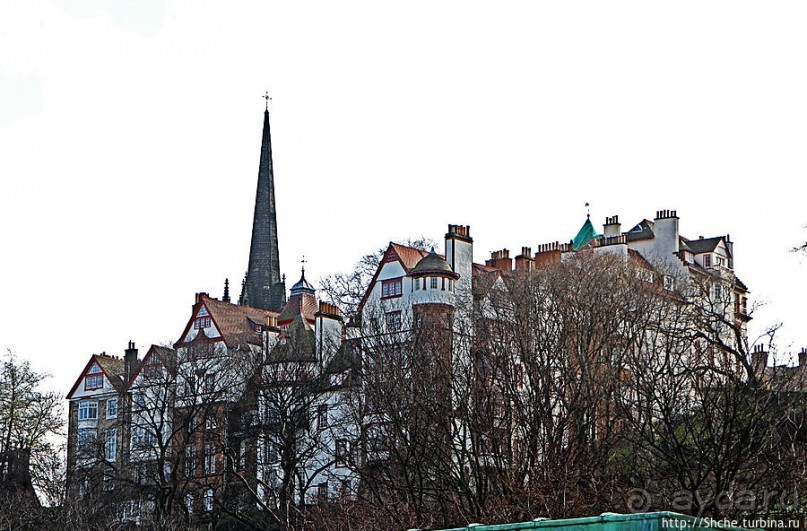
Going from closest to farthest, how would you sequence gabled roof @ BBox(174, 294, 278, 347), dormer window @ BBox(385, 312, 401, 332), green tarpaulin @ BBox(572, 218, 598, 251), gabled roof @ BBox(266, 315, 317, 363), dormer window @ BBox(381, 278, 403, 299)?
1. dormer window @ BBox(385, 312, 401, 332)
2. dormer window @ BBox(381, 278, 403, 299)
3. gabled roof @ BBox(266, 315, 317, 363)
4. gabled roof @ BBox(174, 294, 278, 347)
5. green tarpaulin @ BBox(572, 218, 598, 251)

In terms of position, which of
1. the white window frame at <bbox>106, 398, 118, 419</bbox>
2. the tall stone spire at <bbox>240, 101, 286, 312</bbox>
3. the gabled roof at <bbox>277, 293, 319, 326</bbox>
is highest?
the tall stone spire at <bbox>240, 101, 286, 312</bbox>

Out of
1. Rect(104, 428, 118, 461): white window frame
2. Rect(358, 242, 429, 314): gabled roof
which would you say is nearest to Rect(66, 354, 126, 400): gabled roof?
Rect(104, 428, 118, 461): white window frame

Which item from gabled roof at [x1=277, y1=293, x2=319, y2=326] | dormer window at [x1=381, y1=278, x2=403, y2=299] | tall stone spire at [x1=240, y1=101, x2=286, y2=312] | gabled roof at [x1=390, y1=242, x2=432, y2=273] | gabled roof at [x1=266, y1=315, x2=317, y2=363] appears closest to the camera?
dormer window at [x1=381, y1=278, x2=403, y2=299]

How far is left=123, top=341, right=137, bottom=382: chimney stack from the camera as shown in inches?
3438

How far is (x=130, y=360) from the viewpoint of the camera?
8912 cm

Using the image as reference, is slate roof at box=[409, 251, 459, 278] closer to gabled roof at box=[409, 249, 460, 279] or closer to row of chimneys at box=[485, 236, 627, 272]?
gabled roof at box=[409, 249, 460, 279]

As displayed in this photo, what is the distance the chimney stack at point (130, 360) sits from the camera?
87312mm

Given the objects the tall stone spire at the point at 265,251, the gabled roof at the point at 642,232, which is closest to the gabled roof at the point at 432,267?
the gabled roof at the point at 642,232

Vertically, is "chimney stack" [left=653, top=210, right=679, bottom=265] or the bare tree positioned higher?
"chimney stack" [left=653, top=210, right=679, bottom=265]

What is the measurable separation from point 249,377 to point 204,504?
863 cm

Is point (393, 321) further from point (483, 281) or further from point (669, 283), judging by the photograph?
point (669, 283)

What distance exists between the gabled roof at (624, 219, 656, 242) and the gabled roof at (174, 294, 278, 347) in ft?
83.2

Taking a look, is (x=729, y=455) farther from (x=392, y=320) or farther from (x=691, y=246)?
(x=691, y=246)

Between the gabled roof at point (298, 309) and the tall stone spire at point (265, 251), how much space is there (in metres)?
28.7
